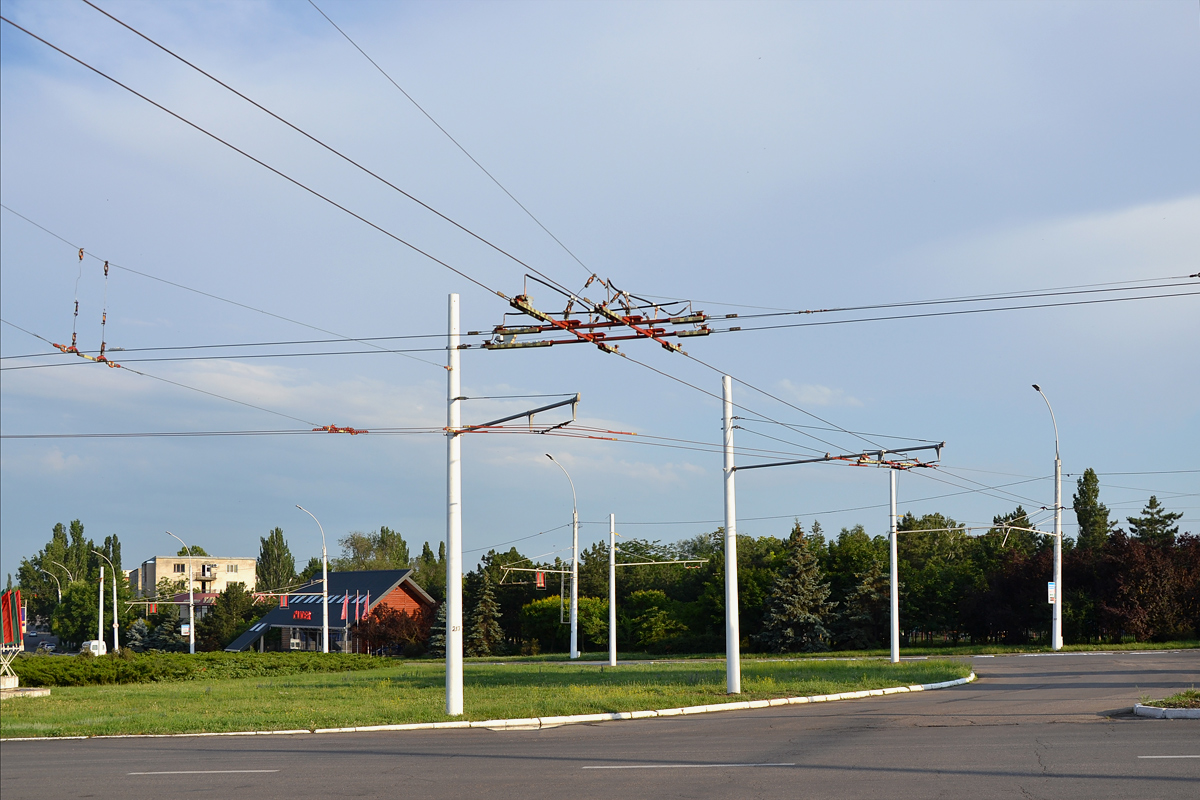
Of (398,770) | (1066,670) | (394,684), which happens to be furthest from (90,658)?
(1066,670)

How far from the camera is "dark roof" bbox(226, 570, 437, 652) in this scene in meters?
69.9

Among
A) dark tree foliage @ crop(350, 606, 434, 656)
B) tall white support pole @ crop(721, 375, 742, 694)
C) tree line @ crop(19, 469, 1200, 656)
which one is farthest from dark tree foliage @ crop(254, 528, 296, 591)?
tall white support pole @ crop(721, 375, 742, 694)

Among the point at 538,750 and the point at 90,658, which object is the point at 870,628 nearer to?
the point at 90,658

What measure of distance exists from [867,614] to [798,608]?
379 centimetres

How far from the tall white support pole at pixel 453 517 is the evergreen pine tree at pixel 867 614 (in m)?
38.3

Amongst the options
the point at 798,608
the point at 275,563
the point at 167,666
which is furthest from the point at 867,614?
the point at 275,563

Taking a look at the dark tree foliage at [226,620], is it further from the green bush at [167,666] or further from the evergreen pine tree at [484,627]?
the green bush at [167,666]

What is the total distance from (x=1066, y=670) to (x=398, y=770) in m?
24.0

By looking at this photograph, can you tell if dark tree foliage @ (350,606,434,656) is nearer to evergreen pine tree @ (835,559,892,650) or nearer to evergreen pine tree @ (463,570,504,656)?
evergreen pine tree @ (463,570,504,656)

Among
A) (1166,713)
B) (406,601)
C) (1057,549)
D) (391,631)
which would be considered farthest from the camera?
(406,601)

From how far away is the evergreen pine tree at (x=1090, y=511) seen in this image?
62625 mm

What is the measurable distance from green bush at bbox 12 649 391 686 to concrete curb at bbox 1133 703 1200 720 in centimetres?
3140

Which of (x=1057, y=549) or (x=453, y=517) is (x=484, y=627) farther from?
(x=453, y=517)

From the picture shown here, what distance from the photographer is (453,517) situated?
789 inches
